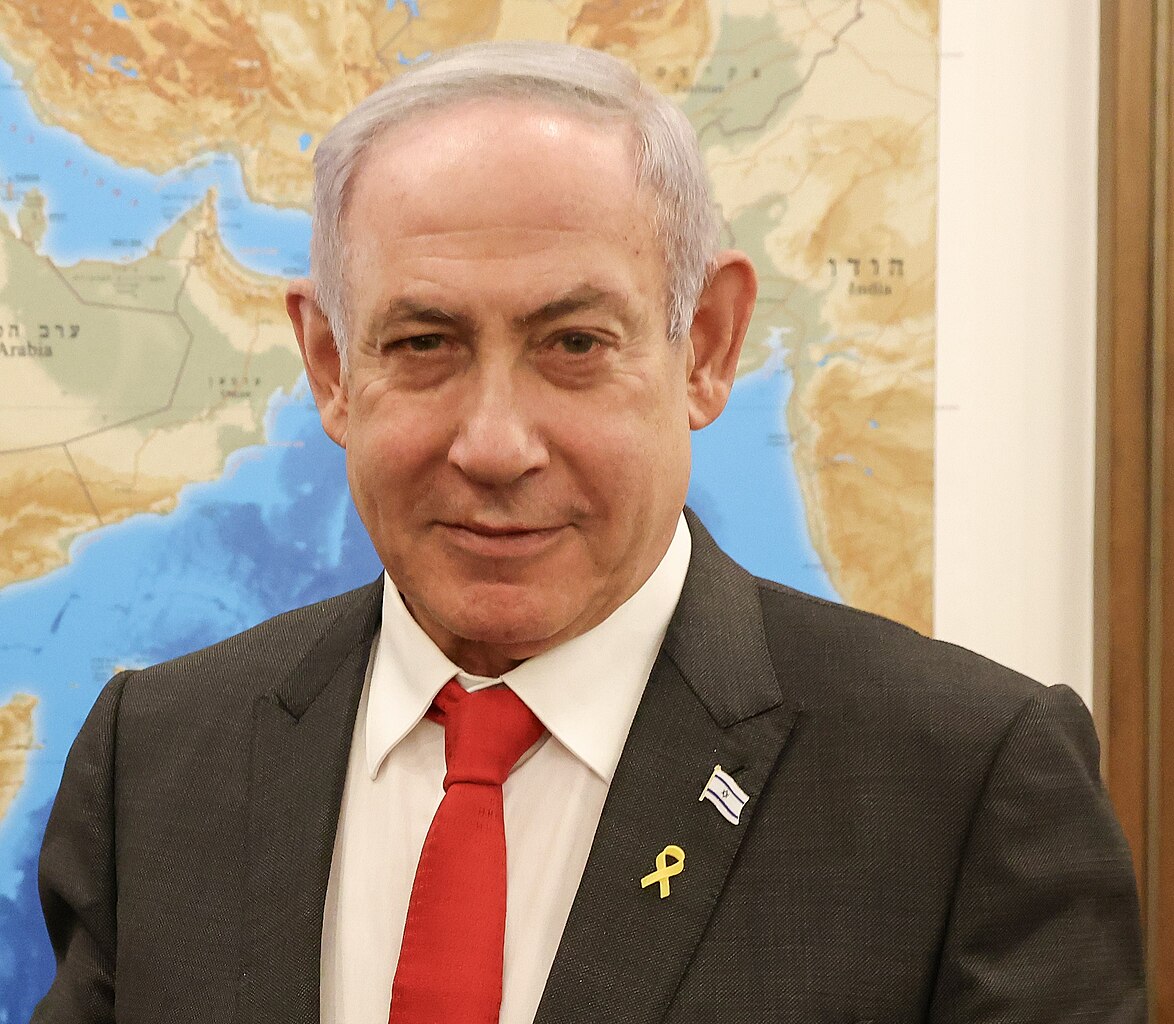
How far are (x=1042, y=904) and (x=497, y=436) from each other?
1.85 ft

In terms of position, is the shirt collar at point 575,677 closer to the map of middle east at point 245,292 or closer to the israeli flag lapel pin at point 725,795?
the israeli flag lapel pin at point 725,795

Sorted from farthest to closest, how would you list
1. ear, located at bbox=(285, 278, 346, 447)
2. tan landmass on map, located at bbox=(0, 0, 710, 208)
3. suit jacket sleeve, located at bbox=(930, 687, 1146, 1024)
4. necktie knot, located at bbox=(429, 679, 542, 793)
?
tan landmass on map, located at bbox=(0, 0, 710, 208)
ear, located at bbox=(285, 278, 346, 447)
necktie knot, located at bbox=(429, 679, 542, 793)
suit jacket sleeve, located at bbox=(930, 687, 1146, 1024)

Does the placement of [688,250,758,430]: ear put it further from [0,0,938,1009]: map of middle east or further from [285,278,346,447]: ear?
[0,0,938,1009]: map of middle east

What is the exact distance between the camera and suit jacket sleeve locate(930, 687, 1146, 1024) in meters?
0.92

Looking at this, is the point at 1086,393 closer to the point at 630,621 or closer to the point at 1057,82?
the point at 1057,82

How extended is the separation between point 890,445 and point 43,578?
1.18m

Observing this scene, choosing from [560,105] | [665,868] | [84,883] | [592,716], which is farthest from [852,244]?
[84,883]

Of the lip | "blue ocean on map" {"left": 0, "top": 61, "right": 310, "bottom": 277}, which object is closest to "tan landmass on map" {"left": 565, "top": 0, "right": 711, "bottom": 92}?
"blue ocean on map" {"left": 0, "top": 61, "right": 310, "bottom": 277}

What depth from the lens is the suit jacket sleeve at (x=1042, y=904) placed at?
3.01ft

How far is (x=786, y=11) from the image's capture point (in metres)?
Result: 1.61

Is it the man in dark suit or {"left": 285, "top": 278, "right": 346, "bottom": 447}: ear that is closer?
the man in dark suit

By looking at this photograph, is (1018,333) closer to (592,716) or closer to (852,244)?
(852,244)

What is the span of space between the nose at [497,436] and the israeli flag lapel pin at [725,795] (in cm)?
31

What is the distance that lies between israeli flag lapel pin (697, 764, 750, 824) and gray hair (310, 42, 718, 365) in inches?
15.2
